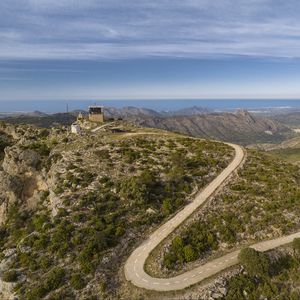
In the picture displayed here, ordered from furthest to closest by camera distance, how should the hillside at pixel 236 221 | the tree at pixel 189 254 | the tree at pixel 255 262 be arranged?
1. the hillside at pixel 236 221
2. the tree at pixel 189 254
3. the tree at pixel 255 262

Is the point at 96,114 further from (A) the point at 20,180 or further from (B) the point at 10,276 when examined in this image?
(B) the point at 10,276

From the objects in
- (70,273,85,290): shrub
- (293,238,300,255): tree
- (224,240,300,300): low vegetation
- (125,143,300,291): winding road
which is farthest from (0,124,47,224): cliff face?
(293,238,300,255): tree

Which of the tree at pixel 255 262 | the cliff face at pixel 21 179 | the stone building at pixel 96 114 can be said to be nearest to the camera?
the tree at pixel 255 262

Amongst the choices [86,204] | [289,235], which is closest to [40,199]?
[86,204]

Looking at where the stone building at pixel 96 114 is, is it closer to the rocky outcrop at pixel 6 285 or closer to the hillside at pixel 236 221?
the hillside at pixel 236 221

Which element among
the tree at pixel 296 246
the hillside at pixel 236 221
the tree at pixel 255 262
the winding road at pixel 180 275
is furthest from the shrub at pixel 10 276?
the tree at pixel 296 246

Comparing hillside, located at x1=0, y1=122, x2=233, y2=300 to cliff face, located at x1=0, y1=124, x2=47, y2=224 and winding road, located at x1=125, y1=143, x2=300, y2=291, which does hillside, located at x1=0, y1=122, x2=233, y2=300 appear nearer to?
cliff face, located at x1=0, y1=124, x2=47, y2=224
